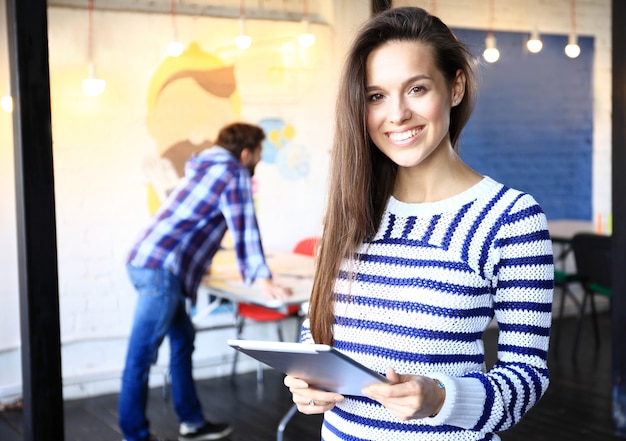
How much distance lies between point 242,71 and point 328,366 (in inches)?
161

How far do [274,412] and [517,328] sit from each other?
3.35 metres

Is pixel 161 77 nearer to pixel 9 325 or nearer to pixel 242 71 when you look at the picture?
pixel 242 71

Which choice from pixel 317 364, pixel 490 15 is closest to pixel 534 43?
pixel 490 15

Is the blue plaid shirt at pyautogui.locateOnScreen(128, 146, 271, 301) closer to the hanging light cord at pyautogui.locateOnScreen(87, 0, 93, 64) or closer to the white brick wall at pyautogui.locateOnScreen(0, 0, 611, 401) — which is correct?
the white brick wall at pyautogui.locateOnScreen(0, 0, 611, 401)

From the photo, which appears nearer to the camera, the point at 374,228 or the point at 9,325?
the point at 374,228

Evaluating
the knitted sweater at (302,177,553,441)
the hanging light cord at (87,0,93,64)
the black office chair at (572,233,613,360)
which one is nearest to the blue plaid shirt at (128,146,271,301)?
the hanging light cord at (87,0,93,64)

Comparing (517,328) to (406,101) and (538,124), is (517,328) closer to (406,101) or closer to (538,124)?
(406,101)

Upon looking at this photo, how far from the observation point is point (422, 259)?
1343mm

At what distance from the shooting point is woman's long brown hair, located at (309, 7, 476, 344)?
1.38 meters

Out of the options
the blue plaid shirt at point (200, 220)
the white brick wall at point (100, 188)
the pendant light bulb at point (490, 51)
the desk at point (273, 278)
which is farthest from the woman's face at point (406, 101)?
the pendant light bulb at point (490, 51)

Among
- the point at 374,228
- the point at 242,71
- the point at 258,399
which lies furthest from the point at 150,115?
the point at 374,228

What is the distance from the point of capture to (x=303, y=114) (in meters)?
5.31

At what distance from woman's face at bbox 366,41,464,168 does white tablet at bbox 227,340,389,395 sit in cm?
37

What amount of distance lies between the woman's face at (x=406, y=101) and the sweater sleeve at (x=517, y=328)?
19 centimetres
